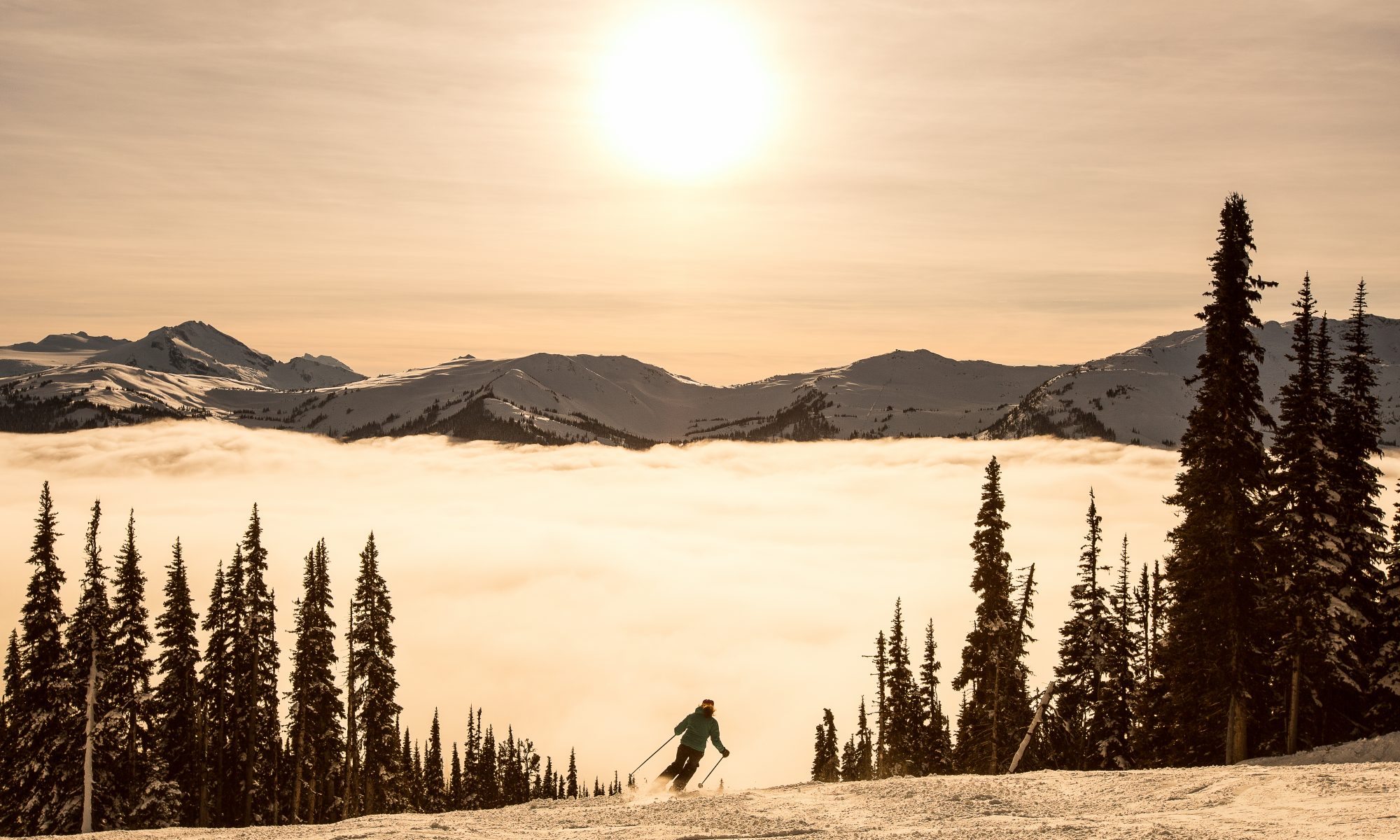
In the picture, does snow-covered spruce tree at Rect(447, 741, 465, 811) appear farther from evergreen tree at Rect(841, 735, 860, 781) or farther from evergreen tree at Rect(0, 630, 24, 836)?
evergreen tree at Rect(0, 630, 24, 836)

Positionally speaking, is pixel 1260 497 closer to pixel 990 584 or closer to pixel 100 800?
pixel 990 584

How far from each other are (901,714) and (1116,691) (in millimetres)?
18373

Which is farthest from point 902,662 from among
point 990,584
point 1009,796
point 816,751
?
point 1009,796

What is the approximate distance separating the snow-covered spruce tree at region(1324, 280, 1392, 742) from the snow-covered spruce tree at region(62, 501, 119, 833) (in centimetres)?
4390

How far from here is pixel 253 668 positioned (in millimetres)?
44156

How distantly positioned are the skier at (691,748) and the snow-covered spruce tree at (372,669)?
30.4 meters

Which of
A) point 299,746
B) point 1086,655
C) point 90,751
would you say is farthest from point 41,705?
point 1086,655

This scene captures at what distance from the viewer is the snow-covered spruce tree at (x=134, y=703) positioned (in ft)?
129

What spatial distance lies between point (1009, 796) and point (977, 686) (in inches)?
1013

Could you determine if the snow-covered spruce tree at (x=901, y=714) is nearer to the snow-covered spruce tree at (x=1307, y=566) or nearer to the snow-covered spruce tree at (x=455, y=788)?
the snow-covered spruce tree at (x=1307, y=566)

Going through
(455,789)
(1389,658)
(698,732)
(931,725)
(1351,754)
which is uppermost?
(698,732)

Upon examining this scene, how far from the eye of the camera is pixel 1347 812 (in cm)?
1344

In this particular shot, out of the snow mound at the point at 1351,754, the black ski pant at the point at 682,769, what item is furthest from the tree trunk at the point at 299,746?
the snow mound at the point at 1351,754

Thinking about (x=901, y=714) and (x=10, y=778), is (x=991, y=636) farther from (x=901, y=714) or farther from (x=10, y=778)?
(x=10, y=778)
